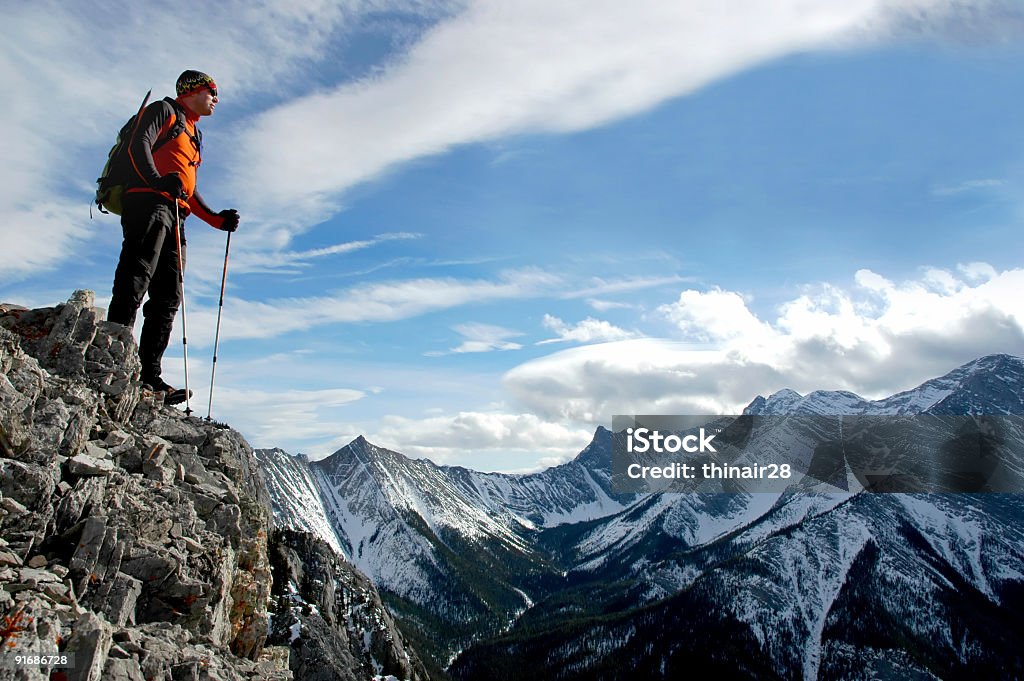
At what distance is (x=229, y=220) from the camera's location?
53.3 feet

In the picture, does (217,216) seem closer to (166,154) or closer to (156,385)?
(166,154)

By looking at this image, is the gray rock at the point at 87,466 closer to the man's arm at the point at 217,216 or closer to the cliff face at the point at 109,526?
the cliff face at the point at 109,526

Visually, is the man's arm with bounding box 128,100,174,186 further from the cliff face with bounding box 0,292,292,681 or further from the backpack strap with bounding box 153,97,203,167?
the cliff face with bounding box 0,292,292,681

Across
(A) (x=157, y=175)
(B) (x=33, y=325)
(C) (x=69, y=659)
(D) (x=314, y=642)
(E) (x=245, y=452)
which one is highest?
(A) (x=157, y=175)

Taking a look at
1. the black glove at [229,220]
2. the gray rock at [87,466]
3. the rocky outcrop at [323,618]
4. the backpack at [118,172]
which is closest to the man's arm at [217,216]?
the black glove at [229,220]

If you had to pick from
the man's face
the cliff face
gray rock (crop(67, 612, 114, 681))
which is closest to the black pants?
the cliff face

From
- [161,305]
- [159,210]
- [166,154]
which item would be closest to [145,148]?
[166,154]

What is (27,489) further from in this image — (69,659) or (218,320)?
(218,320)

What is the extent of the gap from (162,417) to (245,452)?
10824mm

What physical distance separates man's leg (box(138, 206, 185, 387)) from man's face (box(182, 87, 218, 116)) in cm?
258

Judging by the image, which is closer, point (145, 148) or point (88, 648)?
point (88, 648)

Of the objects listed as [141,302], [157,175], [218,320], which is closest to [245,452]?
[218,320]

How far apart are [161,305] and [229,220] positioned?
110 inches

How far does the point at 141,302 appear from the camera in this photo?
1431 centimetres
